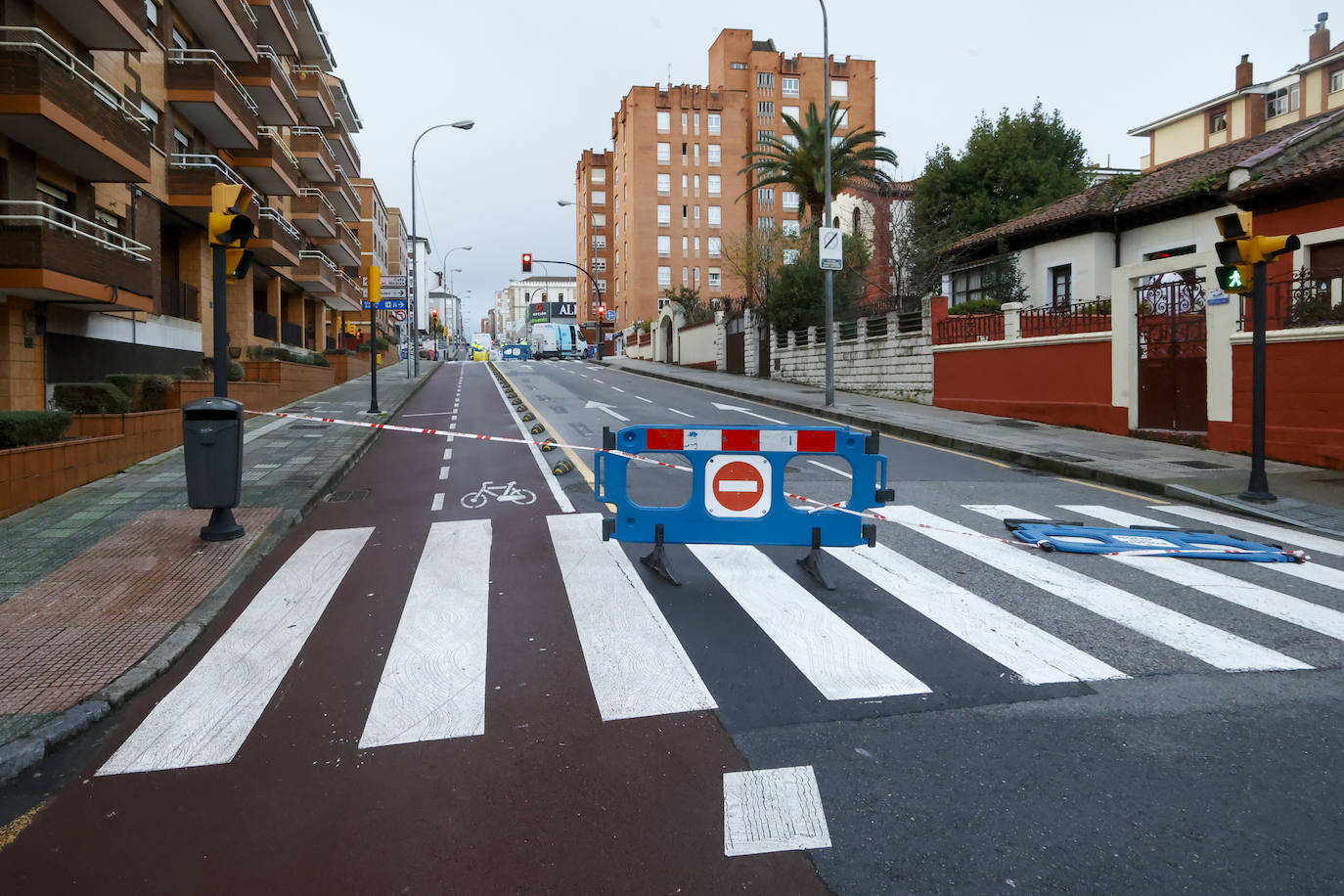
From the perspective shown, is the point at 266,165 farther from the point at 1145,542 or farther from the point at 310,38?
the point at 1145,542

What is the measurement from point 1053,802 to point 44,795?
415 centimetres

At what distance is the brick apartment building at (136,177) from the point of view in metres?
15.1

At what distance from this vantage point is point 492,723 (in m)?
4.23

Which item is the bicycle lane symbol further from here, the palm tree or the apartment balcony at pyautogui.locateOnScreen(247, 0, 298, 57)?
the apartment balcony at pyautogui.locateOnScreen(247, 0, 298, 57)

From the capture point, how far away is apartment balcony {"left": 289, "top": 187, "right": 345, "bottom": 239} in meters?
36.8

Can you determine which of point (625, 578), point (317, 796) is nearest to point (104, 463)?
point (625, 578)

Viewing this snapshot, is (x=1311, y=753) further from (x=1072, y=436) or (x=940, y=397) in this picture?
(x=940, y=397)

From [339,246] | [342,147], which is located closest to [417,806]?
[339,246]

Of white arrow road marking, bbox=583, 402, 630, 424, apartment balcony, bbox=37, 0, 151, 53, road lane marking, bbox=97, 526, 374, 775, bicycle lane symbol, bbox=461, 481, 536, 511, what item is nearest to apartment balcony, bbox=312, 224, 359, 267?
apartment balcony, bbox=37, 0, 151, 53

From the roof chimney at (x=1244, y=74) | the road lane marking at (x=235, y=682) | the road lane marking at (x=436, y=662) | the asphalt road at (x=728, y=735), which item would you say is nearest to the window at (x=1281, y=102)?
the roof chimney at (x=1244, y=74)

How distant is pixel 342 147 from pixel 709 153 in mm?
37969

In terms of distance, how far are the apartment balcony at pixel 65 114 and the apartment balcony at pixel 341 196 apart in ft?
85.7

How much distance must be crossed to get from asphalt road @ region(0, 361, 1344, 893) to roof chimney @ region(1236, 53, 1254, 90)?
152 ft

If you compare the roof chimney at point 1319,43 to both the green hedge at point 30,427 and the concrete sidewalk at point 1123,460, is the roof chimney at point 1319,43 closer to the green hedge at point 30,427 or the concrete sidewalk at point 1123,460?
the concrete sidewalk at point 1123,460
